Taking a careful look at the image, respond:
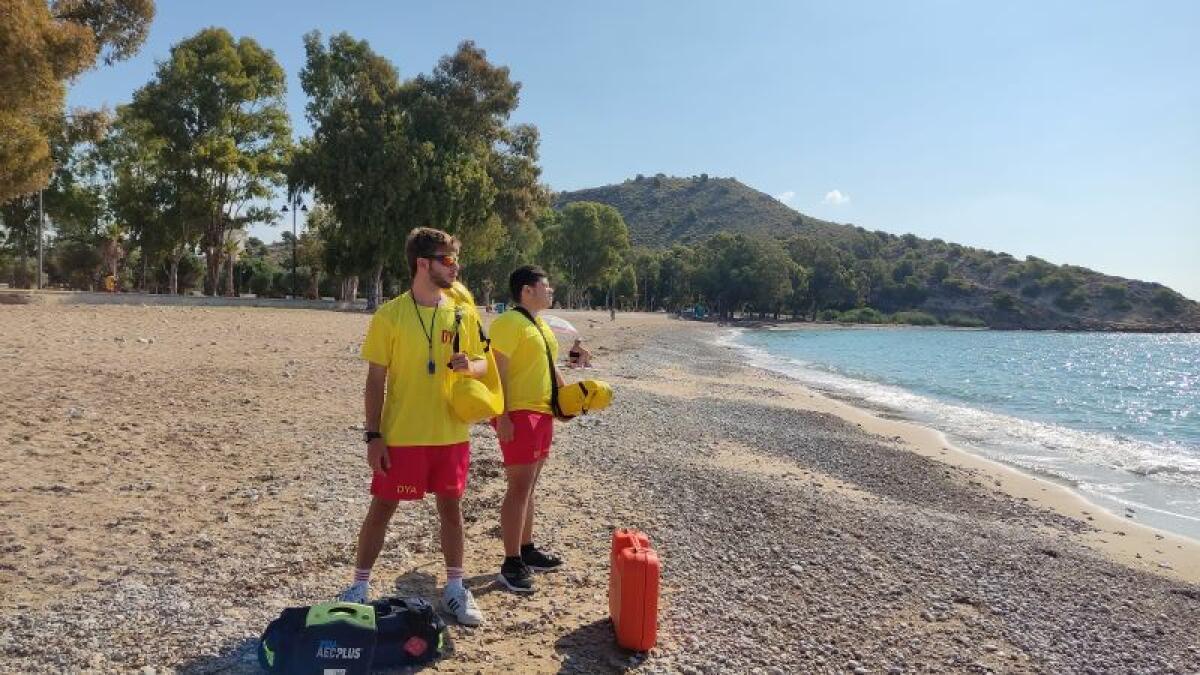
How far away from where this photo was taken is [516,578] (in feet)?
16.3

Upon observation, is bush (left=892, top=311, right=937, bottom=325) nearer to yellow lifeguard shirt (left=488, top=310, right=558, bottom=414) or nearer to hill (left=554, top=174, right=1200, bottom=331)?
hill (left=554, top=174, right=1200, bottom=331)

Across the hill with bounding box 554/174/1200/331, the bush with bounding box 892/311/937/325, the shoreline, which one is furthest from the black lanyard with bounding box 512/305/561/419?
the bush with bounding box 892/311/937/325

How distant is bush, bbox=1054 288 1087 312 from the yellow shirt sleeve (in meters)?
181

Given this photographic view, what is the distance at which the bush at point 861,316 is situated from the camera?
5241 inches

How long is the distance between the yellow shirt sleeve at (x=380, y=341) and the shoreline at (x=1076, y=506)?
7.68 m

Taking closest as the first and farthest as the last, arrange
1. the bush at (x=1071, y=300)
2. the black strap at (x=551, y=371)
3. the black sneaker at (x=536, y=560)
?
1. the black strap at (x=551, y=371)
2. the black sneaker at (x=536, y=560)
3. the bush at (x=1071, y=300)

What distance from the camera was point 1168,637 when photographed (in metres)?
5.63

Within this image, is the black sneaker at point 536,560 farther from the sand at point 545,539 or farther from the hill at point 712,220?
→ the hill at point 712,220

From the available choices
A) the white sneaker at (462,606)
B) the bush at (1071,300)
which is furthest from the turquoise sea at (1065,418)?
the bush at (1071,300)

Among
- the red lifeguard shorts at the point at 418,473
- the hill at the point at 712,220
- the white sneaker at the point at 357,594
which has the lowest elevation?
the white sneaker at the point at 357,594

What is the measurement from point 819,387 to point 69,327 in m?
21.9

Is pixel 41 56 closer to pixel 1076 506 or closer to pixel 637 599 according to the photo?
pixel 637 599

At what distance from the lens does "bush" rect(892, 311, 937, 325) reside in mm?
141875

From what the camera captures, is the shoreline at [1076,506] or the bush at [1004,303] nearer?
the shoreline at [1076,506]
